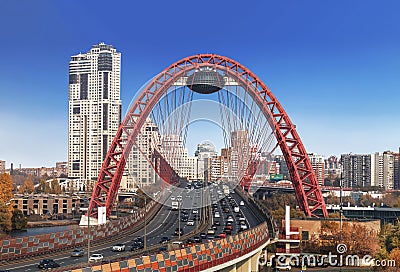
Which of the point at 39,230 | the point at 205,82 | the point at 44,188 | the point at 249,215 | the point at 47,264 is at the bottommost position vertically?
the point at 39,230

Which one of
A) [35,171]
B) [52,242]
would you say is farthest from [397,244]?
[35,171]

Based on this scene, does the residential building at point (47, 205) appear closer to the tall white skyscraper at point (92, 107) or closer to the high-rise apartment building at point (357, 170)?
the tall white skyscraper at point (92, 107)

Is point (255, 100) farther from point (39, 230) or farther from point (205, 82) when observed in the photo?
point (39, 230)

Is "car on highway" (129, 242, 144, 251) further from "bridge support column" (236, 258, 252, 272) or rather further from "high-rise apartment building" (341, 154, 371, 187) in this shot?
"high-rise apartment building" (341, 154, 371, 187)

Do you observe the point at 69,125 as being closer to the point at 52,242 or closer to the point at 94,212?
the point at 94,212

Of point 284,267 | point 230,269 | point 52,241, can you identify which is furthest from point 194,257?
point 284,267

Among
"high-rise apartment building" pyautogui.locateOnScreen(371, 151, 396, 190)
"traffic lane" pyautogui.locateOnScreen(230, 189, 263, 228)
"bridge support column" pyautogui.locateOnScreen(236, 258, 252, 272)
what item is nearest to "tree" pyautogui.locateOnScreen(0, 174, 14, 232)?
"traffic lane" pyautogui.locateOnScreen(230, 189, 263, 228)
